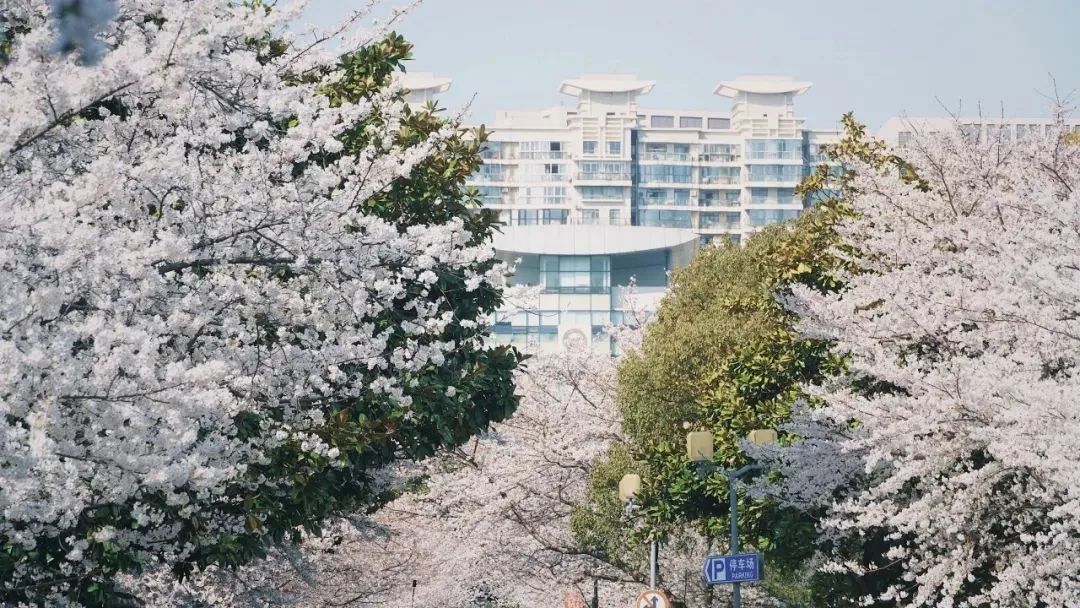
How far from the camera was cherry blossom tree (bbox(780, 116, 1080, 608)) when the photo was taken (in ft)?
52.5

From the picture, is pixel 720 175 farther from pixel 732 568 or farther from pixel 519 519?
pixel 732 568

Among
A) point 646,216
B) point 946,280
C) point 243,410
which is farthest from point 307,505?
point 646,216

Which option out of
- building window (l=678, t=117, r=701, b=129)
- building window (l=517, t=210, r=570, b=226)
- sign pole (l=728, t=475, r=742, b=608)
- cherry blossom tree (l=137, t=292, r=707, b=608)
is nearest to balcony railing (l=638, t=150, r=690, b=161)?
building window (l=678, t=117, r=701, b=129)

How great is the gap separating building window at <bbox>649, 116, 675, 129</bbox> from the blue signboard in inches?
6333

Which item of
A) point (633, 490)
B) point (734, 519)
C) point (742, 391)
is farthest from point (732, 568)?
point (633, 490)

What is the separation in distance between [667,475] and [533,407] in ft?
35.1

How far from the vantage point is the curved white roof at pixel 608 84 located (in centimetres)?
16625

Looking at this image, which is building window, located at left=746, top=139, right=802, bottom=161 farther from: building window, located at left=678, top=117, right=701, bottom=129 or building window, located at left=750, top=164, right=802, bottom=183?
building window, located at left=678, top=117, right=701, bottom=129

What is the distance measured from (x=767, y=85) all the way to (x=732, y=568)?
15615 cm

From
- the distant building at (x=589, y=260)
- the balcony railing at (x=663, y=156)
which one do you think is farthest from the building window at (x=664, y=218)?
the distant building at (x=589, y=260)

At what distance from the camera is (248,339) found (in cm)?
1371

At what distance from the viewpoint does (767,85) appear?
172 m

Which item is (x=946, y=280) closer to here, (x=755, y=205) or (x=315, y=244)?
(x=315, y=244)

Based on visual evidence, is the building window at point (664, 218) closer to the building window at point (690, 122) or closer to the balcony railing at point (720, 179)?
the balcony railing at point (720, 179)
